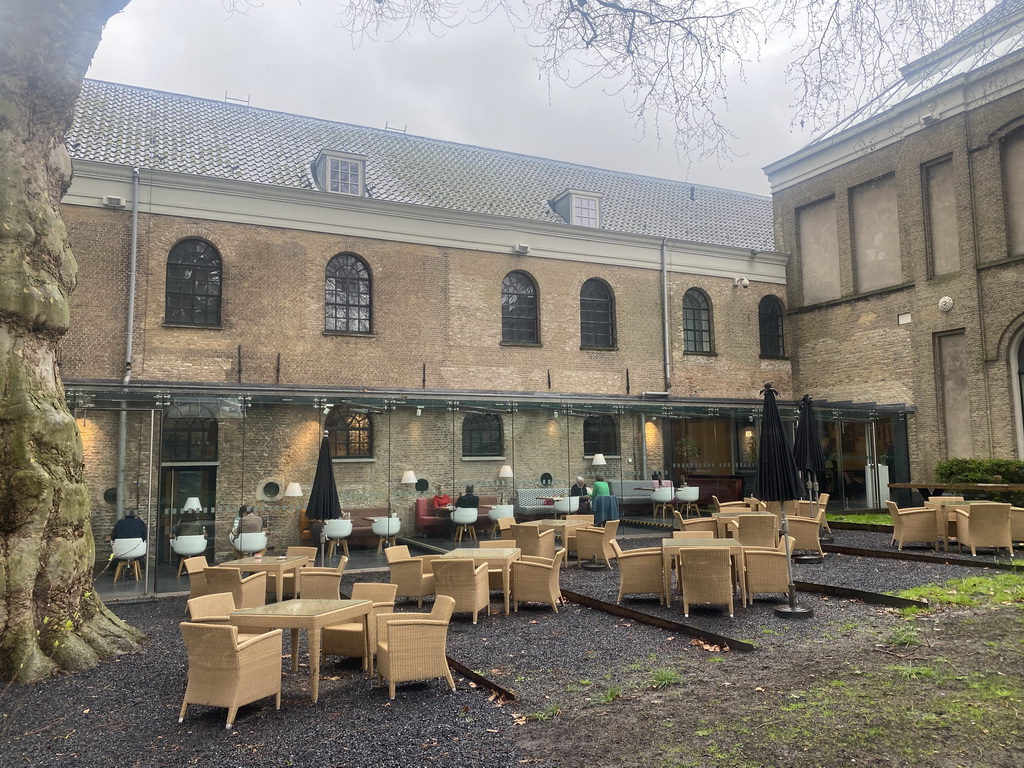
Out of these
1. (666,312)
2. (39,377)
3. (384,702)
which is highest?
(666,312)

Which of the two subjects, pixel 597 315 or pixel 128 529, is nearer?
pixel 128 529

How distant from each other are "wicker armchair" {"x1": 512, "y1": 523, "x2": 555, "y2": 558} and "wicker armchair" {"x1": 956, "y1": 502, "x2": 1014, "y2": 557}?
6.85m

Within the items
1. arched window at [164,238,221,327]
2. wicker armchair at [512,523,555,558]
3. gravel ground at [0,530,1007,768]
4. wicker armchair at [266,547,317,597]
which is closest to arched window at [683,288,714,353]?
wicker armchair at [512,523,555,558]

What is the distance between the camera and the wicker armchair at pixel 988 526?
11.6 metres

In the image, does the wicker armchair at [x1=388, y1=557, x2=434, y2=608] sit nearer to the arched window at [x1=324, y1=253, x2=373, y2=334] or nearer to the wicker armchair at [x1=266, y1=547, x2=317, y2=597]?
the wicker armchair at [x1=266, y1=547, x2=317, y2=597]

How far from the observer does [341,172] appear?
64.2ft

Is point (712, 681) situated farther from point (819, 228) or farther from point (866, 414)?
point (819, 228)

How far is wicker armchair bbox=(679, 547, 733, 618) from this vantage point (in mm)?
8539

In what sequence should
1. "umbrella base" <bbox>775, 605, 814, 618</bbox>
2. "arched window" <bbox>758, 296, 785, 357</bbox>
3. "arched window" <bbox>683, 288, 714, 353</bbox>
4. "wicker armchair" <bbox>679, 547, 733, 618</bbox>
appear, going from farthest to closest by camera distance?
"arched window" <bbox>758, 296, 785, 357</bbox> < "arched window" <bbox>683, 288, 714, 353</bbox> < "wicker armchair" <bbox>679, 547, 733, 618</bbox> < "umbrella base" <bbox>775, 605, 814, 618</bbox>

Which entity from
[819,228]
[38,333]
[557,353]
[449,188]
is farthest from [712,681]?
[819,228]

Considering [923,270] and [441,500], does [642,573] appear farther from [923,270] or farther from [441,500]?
[923,270]

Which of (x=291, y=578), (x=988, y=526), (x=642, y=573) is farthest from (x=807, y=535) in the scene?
(x=291, y=578)

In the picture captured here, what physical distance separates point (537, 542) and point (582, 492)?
559cm

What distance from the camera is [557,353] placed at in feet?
69.7
